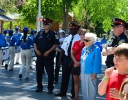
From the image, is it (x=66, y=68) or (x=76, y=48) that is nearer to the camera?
(x=76, y=48)

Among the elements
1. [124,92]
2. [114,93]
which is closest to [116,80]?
[114,93]

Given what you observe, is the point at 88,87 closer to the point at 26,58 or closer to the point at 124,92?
the point at 124,92

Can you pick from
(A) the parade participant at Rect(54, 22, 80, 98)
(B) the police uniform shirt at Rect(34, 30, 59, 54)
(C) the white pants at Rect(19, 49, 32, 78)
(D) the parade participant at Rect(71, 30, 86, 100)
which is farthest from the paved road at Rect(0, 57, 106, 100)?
(B) the police uniform shirt at Rect(34, 30, 59, 54)

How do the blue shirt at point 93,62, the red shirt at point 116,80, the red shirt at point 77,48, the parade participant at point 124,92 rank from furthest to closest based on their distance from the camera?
the red shirt at point 77,48 < the blue shirt at point 93,62 < the red shirt at point 116,80 < the parade participant at point 124,92

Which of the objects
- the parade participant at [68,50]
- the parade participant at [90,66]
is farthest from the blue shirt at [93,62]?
the parade participant at [68,50]

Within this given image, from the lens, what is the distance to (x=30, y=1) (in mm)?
29062

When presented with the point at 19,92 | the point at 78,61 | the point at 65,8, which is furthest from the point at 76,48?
the point at 65,8

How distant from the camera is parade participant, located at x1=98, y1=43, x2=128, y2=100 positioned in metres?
3.16

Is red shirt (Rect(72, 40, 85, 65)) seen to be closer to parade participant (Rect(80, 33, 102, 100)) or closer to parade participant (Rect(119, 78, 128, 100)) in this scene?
parade participant (Rect(80, 33, 102, 100))

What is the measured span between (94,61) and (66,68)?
6.42 ft

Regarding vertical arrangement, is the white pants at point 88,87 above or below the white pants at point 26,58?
below

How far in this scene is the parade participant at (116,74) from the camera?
3158 mm

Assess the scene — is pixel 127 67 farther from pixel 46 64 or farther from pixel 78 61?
pixel 46 64

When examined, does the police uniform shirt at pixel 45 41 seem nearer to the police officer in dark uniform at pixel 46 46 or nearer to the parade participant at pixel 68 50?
the police officer in dark uniform at pixel 46 46
